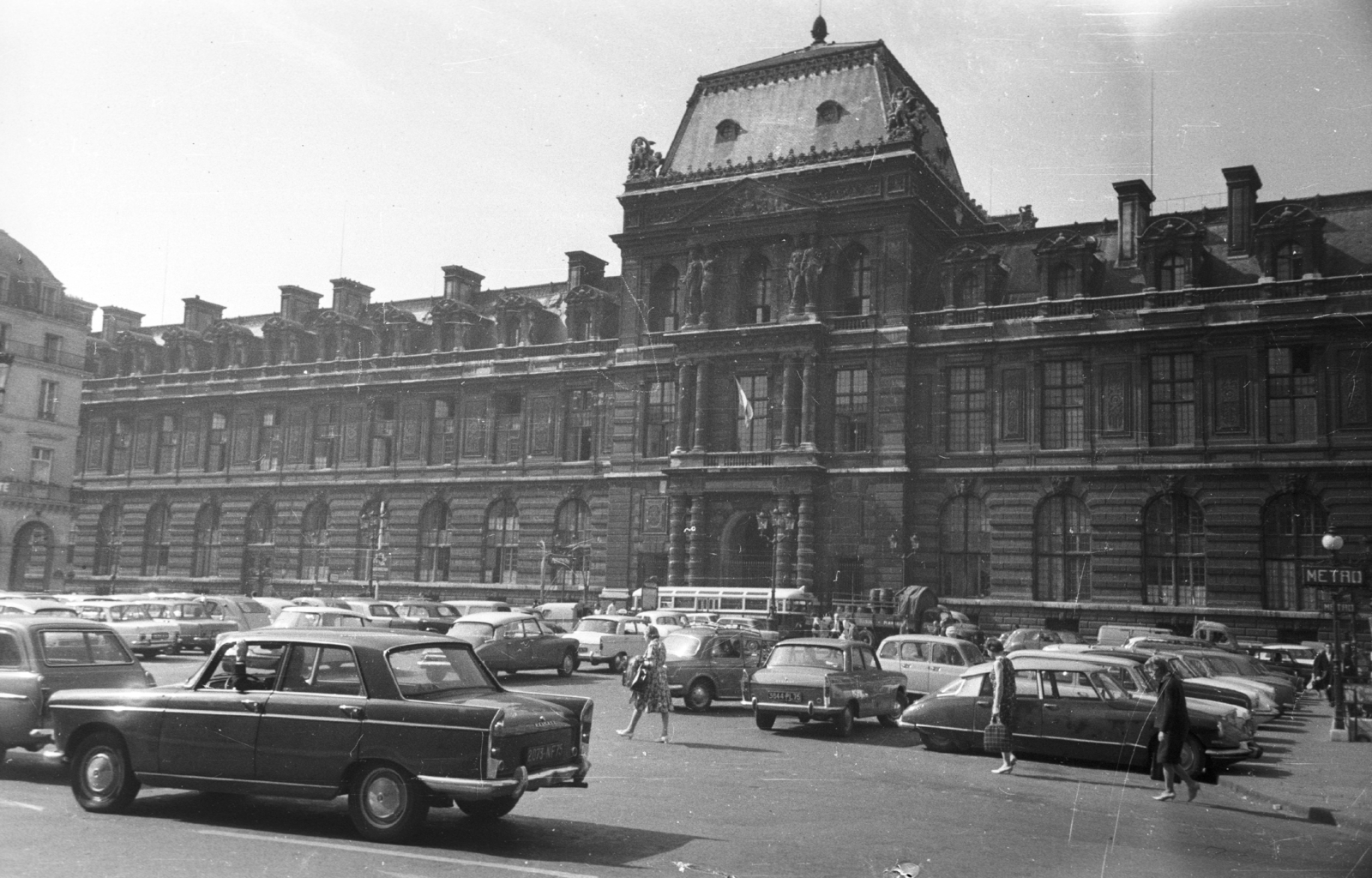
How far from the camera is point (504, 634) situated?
97.1 ft

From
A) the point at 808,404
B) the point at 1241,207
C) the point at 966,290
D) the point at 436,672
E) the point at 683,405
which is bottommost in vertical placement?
the point at 436,672

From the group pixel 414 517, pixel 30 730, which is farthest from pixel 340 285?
pixel 30 730

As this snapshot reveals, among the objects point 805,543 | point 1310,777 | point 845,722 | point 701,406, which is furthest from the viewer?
point 701,406

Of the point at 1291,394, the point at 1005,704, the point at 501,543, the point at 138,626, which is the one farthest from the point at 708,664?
the point at 501,543

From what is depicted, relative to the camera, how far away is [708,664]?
2492 centimetres

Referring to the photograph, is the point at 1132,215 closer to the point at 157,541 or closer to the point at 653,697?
the point at 653,697

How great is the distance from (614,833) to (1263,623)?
35.0m

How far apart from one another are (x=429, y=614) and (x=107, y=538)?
39035 millimetres

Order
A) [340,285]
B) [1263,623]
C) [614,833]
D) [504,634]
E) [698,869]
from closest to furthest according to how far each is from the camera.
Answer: [698,869] < [614,833] < [504,634] < [1263,623] < [340,285]

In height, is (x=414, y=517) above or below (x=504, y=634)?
above

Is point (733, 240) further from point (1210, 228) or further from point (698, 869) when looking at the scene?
point (698, 869)

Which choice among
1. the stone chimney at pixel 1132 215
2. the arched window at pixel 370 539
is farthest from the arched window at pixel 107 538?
the stone chimney at pixel 1132 215

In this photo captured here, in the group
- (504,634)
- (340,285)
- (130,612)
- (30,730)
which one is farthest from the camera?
(340,285)

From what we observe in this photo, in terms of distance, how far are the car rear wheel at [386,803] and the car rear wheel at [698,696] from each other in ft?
46.5
